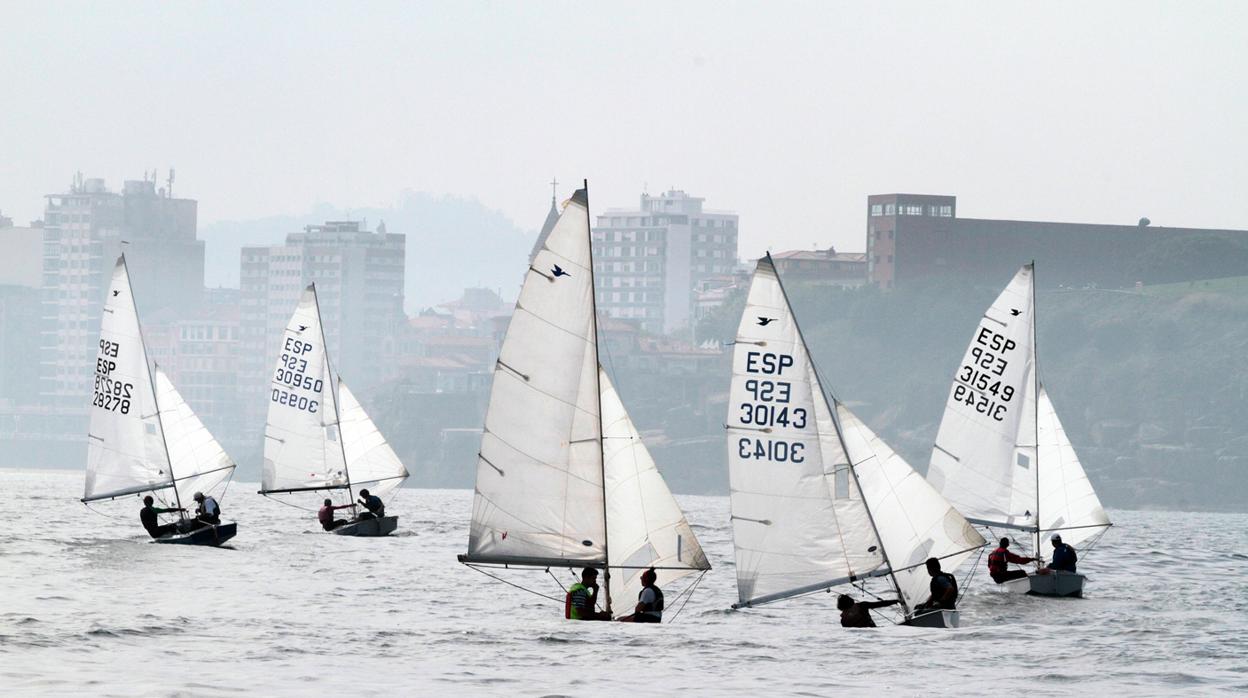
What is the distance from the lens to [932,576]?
30.4 metres

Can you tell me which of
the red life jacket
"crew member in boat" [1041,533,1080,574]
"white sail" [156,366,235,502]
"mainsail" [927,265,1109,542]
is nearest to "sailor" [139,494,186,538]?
"white sail" [156,366,235,502]

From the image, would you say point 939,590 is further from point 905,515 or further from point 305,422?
point 305,422

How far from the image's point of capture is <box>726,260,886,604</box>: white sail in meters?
29.7

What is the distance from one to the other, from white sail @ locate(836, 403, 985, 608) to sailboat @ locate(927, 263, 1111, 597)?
1128 centimetres

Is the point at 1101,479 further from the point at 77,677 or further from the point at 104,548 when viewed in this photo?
the point at 77,677

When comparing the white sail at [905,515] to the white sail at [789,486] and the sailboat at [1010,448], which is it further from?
the sailboat at [1010,448]

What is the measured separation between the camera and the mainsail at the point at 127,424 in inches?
1891

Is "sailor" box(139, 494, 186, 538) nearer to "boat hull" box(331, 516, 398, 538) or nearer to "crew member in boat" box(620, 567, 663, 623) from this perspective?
"boat hull" box(331, 516, 398, 538)

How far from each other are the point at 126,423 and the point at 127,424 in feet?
0.12

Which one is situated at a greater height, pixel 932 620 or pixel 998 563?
pixel 998 563

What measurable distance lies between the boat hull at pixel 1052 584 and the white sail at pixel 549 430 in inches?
537

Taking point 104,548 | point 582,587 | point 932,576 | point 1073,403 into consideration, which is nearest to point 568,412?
point 582,587

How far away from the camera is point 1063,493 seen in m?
42.1

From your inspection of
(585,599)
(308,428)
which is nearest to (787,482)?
(585,599)
